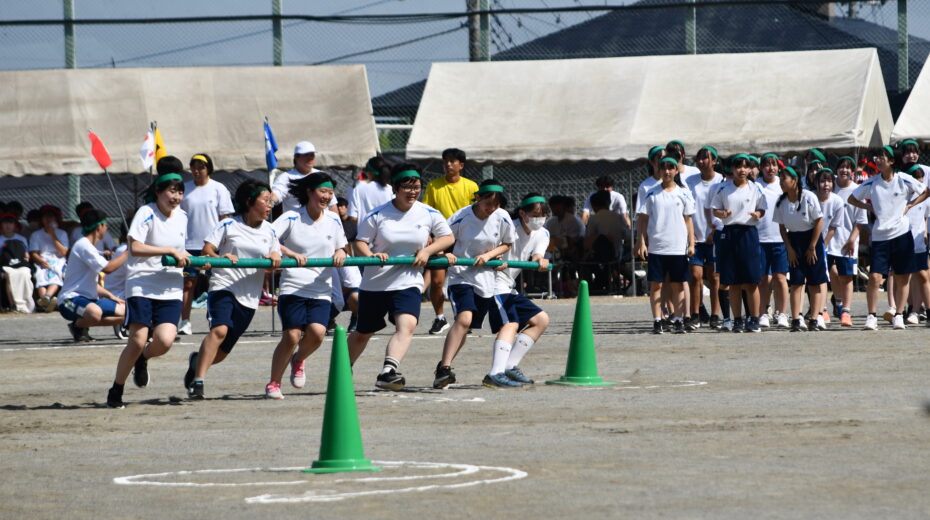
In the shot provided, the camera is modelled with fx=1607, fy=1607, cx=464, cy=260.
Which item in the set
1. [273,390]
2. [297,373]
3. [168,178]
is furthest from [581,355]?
[168,178]

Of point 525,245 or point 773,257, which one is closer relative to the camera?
point 525,245

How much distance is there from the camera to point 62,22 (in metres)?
27.6

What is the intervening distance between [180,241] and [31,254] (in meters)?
13.0

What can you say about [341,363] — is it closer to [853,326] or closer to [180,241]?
[180,241]

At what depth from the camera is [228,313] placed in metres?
11.4

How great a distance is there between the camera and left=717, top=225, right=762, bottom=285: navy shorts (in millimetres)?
16703

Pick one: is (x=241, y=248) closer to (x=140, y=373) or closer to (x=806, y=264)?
(x=140, y=373)

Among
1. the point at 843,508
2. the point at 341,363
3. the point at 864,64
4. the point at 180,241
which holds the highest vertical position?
the point at 864,64

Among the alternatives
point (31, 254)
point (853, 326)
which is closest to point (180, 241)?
point (853, 326)

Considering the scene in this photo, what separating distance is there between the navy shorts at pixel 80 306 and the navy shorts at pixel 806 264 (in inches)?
280

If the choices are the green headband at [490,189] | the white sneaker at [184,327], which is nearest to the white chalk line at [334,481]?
the green headband at [490,189]

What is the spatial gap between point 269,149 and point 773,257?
9342 mm

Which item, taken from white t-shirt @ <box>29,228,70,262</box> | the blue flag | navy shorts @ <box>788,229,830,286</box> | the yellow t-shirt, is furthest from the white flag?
navy shorts @ <box>788,229,830,286</box>

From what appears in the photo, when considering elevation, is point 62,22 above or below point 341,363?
above
